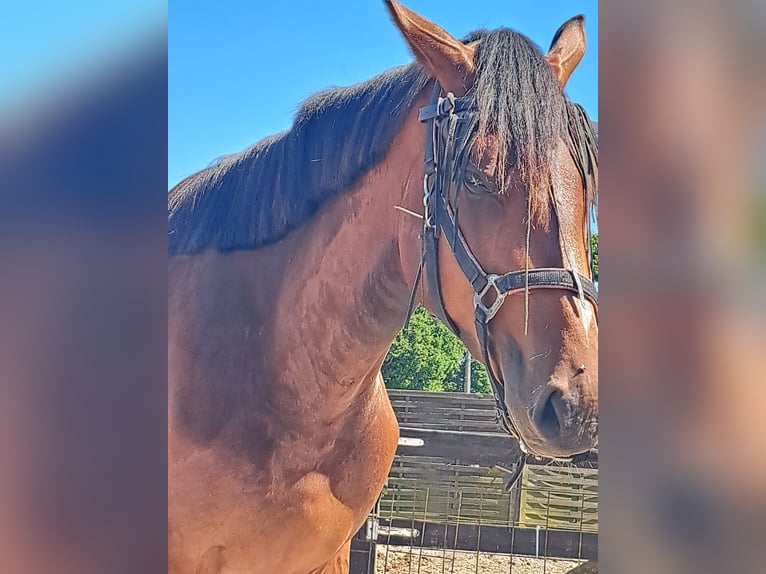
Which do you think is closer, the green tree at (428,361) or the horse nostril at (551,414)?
the horse nostril at (551,414)

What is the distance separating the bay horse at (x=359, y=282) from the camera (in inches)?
38.4

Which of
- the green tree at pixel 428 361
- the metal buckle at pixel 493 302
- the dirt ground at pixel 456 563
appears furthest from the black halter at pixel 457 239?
the dirt ground at pixel 456 563

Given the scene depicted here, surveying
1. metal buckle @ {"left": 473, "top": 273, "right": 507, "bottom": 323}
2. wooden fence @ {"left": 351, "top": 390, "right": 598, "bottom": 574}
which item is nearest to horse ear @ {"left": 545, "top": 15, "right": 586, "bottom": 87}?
metal buckle @ {"left": 473, "top": 273, "right": 507, "bottom": 323}

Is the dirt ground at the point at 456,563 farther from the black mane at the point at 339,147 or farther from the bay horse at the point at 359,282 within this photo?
the black mane at the point at 339,147

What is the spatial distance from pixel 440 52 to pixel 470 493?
33.7 inches

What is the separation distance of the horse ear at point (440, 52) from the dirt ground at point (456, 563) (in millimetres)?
895

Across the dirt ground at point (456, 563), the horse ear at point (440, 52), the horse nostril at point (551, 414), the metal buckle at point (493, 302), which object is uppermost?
the horse ear at point (440, 52)
